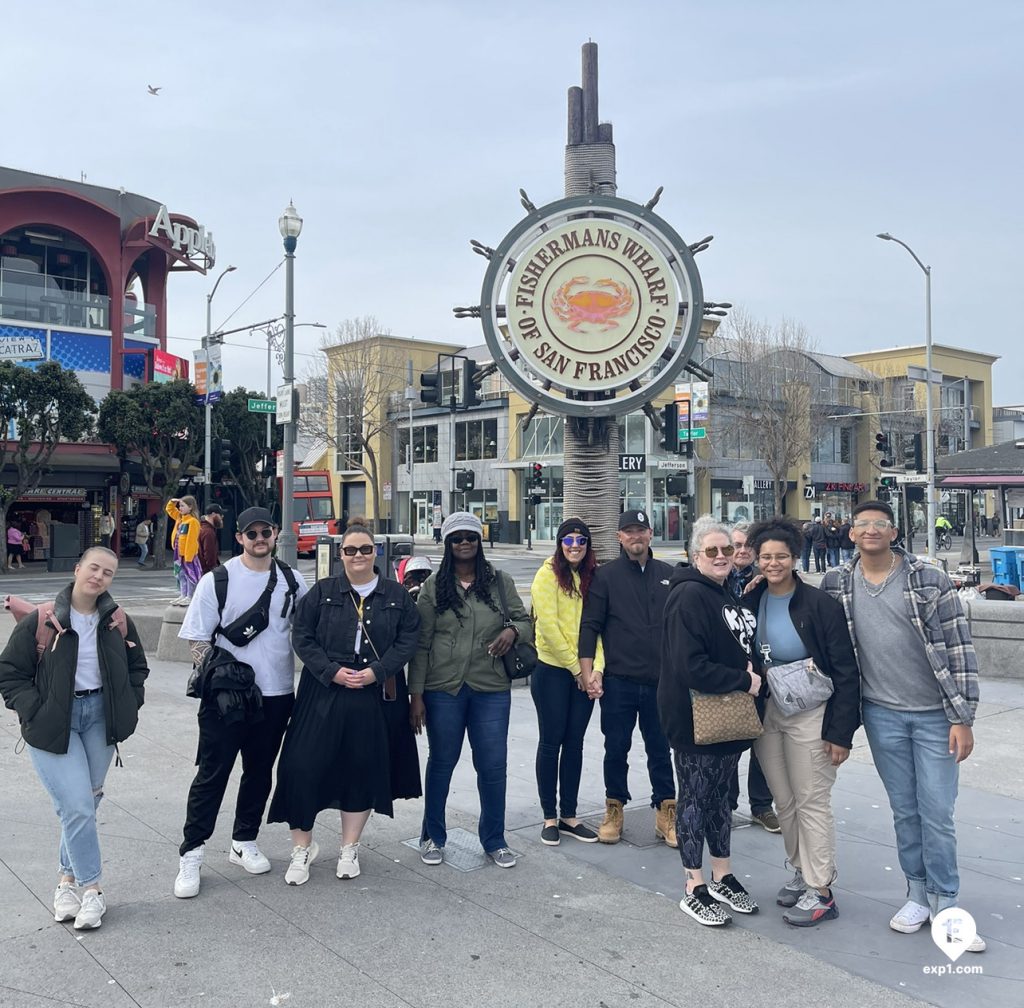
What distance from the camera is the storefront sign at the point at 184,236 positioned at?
36.9 metres

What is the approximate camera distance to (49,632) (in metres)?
4.23

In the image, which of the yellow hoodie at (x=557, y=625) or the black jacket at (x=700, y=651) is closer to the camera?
the black jacket at (x=700, y=651)

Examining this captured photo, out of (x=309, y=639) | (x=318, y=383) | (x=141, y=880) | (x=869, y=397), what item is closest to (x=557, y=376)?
(x=309, y=639)

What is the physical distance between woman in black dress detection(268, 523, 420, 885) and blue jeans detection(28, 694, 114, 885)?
0.86 meters

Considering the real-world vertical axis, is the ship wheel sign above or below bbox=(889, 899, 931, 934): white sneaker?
above

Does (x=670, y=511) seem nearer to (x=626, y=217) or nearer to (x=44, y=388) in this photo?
(x=44, y=388)

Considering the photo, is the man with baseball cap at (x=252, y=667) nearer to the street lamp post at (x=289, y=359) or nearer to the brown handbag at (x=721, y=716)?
the brown handbag at (x=721, y=716)

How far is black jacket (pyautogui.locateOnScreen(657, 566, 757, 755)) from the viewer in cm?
425

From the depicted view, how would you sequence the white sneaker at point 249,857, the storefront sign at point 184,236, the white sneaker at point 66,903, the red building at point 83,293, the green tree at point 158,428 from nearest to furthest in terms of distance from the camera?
the white sneaker at point 66,903, the white sneaker at point 249,857, the green tree at point 158,428, the red building at point 83,293, the storefront sign at point 184,236

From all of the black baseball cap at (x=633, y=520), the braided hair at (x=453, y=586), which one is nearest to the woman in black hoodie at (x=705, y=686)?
the black baseball cap at (x=633, y=520)

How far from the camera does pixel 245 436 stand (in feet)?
117

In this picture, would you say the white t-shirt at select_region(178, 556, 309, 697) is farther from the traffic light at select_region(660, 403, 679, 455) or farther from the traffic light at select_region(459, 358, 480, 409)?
the traffic light at select_region(660, 403, 679, 455)

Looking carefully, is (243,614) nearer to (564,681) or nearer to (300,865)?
(300,865)

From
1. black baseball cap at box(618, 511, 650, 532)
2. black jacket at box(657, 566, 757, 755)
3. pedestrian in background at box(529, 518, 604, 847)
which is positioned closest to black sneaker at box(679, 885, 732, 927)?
black jacket at box(657, 566, 757, 755)
